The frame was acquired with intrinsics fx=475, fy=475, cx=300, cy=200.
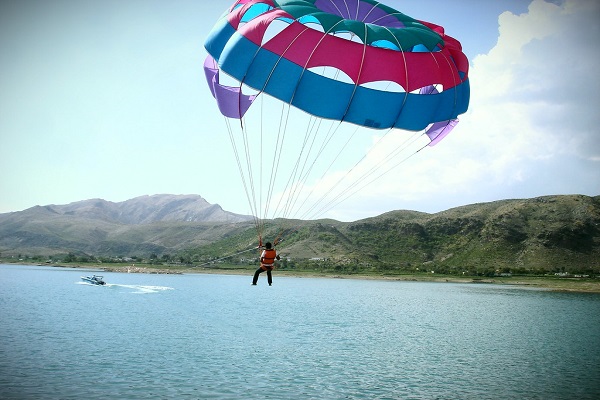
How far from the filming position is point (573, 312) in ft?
222

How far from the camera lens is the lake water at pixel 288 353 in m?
26.2

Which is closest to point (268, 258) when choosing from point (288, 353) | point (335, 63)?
point (335, 63)

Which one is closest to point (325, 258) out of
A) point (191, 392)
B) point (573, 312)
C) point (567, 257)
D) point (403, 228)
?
point (403, 228)

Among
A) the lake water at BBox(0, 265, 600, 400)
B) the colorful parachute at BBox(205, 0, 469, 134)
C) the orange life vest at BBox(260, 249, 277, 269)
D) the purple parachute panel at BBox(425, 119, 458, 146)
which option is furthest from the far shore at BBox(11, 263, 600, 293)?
the orange life vest at BBox(260, 249, 277, 269)

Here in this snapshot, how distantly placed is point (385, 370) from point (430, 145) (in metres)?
15.6

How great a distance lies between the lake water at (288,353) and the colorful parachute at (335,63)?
15.0m

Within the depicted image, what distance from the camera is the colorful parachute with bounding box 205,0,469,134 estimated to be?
18.7 m

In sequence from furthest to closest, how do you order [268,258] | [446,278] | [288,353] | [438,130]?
[446,278]
[288,353]
[438,130]
[268,258]

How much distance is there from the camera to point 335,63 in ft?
61.4

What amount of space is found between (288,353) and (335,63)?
947 inches

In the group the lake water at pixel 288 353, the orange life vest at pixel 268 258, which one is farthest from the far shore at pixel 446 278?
the orange life vest at pixel 268 258

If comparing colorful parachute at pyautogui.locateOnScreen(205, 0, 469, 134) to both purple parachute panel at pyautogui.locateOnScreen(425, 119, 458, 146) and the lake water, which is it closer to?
purple parachute panel at pyautogui.locateOnScreen(425, 119, 458, 146)

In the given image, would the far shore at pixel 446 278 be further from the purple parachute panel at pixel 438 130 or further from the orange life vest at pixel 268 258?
the orange life vest at pixel 268 258

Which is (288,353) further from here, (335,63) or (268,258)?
(335,63)
